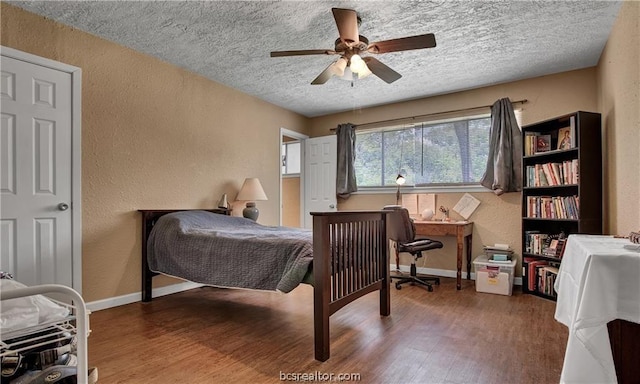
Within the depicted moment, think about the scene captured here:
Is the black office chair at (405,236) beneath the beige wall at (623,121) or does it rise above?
beneath

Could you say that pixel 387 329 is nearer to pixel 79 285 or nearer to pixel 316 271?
pixel 316 271

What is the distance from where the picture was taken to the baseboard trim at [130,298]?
2.88 m

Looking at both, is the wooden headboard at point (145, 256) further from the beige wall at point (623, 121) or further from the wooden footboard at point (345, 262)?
the beige wall at point (623, 121)

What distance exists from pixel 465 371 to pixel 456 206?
2.66 m

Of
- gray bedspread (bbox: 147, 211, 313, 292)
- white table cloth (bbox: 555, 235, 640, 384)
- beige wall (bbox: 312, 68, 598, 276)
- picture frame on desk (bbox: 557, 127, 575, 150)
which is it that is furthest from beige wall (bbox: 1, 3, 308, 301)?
picture frame on desk (bbox: 557, 127, 575, 150)

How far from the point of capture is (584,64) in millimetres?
3393

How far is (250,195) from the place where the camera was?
4.07 meters

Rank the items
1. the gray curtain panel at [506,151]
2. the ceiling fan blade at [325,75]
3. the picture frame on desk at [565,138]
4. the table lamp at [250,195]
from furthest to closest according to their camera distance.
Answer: the table lamp at [250,195] < the gray curtain panel at [506,151] < the picture frame on desk at [565,138] < the ceiling fan blade at [325,75]

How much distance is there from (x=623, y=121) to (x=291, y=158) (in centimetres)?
479

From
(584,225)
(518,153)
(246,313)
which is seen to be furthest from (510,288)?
(246,313)

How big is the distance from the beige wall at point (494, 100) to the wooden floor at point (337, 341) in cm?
90

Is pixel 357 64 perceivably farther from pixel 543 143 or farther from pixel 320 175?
pixel 320 175

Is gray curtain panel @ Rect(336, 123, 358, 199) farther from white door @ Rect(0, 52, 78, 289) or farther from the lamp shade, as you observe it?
white door @ Rect(0, 52, 78, 289)

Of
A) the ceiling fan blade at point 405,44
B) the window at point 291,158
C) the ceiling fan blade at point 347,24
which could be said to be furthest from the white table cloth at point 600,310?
the window at point 291,158
